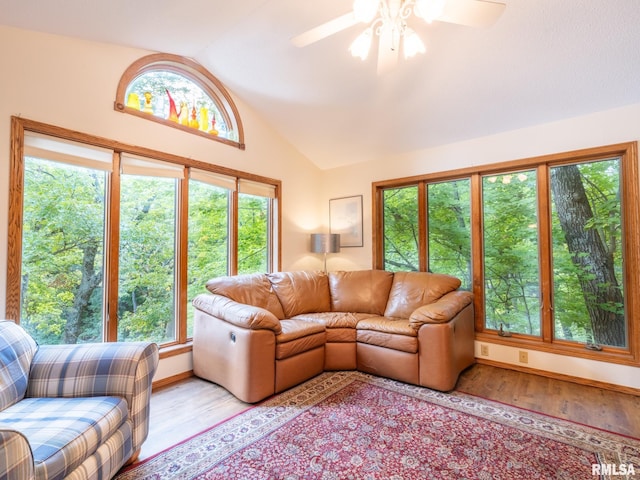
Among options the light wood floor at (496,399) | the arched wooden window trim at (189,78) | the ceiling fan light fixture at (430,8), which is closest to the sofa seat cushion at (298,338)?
the light wood floor at (496,399)

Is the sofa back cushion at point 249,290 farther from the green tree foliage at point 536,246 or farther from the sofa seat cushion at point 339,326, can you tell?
the green tree foliage at point 536,246

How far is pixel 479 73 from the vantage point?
2611 mm

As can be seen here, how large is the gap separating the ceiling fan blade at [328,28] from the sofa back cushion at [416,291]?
2464 millimetres

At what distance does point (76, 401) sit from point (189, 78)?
291 cm

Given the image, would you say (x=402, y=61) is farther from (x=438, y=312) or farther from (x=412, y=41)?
(x=438, y=312)

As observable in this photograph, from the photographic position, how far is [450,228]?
360 cm

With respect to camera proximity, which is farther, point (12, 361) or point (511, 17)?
point (511, 17)

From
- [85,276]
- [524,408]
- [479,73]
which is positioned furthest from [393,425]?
[479,73]

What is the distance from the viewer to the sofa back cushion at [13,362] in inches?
58.3

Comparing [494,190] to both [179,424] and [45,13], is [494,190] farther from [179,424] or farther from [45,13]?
[45,13]

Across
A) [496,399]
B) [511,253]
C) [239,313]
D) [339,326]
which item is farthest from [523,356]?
[239,313]

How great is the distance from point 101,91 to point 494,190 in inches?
146

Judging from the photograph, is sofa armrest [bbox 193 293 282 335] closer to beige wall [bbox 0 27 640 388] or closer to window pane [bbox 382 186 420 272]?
beige wall [bbox 0 27 640 388]

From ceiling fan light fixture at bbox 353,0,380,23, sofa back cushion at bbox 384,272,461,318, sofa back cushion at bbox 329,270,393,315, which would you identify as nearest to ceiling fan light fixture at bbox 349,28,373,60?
ceiling fan light fixture at bbox 353,0,380,23
